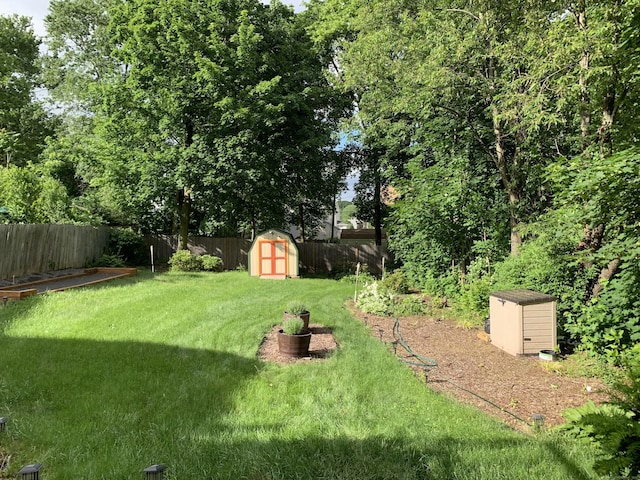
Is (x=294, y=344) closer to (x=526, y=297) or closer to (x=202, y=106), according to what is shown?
(x=526, y=297)

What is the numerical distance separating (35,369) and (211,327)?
2884 mm

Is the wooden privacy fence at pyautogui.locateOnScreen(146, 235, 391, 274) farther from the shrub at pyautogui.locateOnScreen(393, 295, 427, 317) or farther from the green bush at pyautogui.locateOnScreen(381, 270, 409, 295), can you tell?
the shrub at pyautogui.locateOnScreen(393, 295, 427, 317)

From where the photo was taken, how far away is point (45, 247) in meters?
13.2

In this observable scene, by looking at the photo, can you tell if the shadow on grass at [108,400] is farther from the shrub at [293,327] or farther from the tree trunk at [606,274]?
the tree trunk at [606,274]

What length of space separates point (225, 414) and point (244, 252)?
1687 centimetres

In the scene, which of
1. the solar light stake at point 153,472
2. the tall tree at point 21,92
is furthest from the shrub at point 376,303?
the tall tree at point 21,92

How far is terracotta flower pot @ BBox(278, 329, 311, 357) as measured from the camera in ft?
20.0

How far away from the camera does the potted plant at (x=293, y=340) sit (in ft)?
20.0

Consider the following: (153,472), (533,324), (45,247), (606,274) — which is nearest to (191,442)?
(153,472)

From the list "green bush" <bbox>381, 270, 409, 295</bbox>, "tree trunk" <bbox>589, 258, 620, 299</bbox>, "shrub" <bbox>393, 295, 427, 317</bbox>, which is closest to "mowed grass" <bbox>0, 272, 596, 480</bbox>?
"shrub" <bbox>393, 295, 427, 317</bbox>

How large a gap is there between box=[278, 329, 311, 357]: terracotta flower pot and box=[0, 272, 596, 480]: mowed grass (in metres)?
0.45

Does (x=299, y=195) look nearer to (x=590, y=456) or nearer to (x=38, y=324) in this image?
(x=38, y=324)

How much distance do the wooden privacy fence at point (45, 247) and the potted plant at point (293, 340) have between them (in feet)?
32.1

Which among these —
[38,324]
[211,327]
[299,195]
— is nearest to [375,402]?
[211,327]
